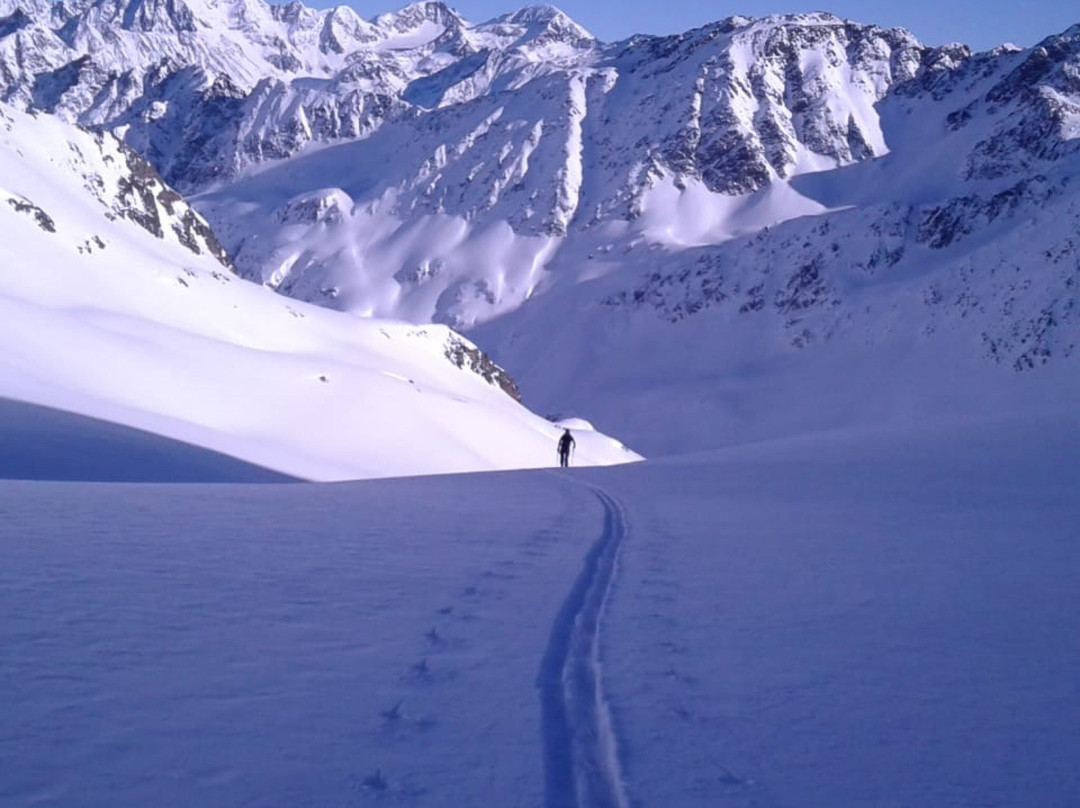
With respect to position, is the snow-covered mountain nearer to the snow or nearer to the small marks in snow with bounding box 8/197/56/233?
the small marks in snow with bounding box 8/197/56/233

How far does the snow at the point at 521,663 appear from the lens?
427 centimetres

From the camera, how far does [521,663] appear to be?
5.91 meters

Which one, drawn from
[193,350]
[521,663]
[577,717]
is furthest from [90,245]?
[577,717]

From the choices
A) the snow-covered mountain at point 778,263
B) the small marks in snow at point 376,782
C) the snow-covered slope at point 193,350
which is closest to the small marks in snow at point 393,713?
the small marks in snow at point 376,782

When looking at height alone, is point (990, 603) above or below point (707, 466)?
below

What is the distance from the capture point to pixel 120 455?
24.5 m

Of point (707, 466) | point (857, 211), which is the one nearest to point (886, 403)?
point (857, 211)

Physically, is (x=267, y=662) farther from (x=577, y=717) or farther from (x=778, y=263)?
(x=778, y=263)

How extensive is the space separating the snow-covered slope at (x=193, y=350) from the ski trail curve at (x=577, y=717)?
24.8m

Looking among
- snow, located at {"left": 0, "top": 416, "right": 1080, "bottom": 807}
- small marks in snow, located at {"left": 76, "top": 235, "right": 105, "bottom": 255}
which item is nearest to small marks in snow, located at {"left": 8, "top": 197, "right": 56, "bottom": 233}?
small marks in snow, located at {"left": 76, "top": 235, "right": 105, "bottom": 255}

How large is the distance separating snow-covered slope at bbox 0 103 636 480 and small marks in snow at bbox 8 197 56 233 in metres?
0.13

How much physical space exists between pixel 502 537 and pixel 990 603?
213 inches

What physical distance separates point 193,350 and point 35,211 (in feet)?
66.5

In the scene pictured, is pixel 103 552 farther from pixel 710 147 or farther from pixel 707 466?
pixel 710 147
